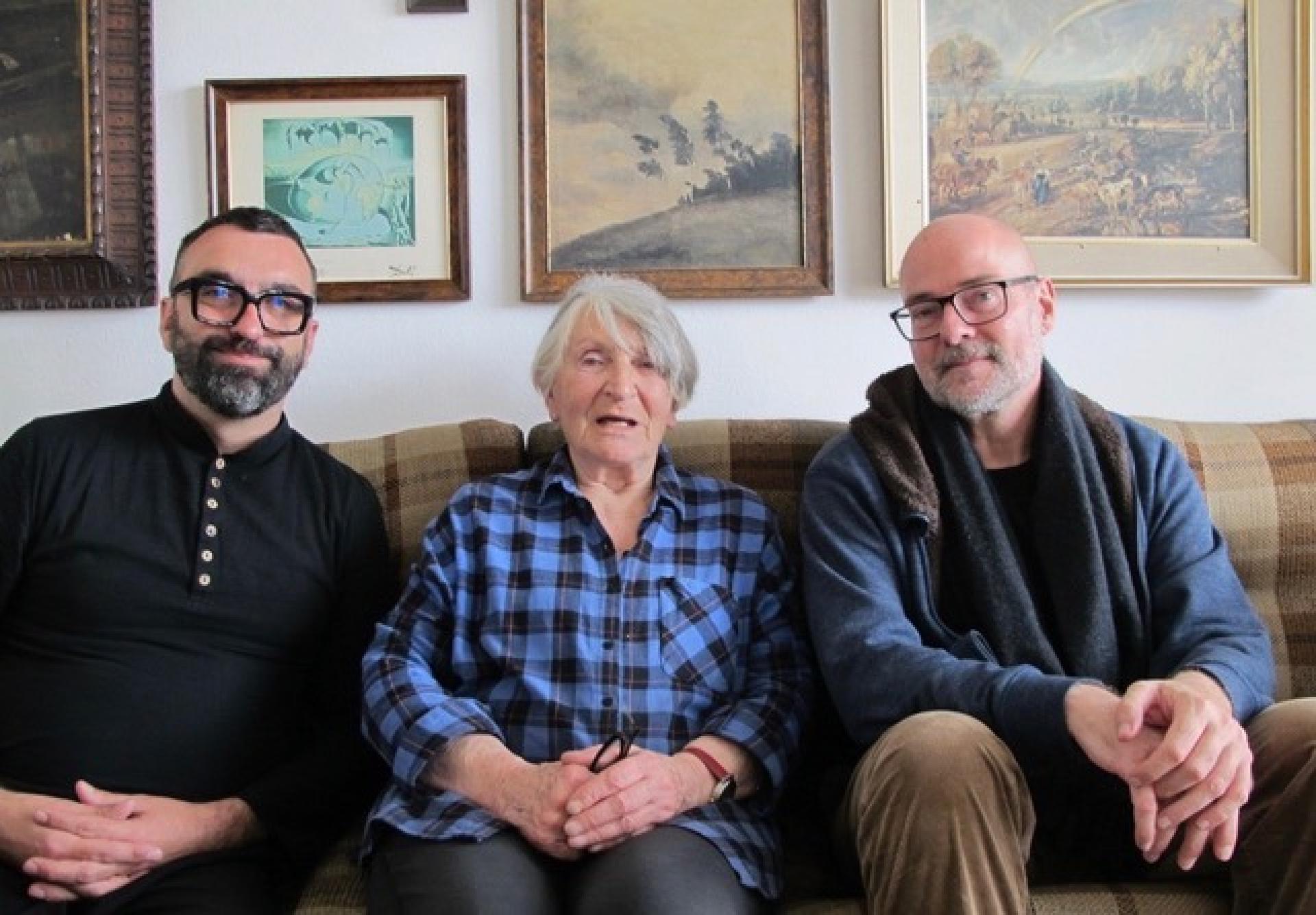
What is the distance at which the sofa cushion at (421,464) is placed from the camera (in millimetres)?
1800

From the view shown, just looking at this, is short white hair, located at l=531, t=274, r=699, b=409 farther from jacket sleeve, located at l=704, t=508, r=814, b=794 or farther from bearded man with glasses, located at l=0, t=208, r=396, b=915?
bearded man with glasses, located at l=0, t=208, r=396, b=915

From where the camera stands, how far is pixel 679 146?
6.77 ft

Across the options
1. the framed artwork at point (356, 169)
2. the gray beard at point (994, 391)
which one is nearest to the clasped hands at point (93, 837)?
the framed artwork at point (356, 169)

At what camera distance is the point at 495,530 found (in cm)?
158

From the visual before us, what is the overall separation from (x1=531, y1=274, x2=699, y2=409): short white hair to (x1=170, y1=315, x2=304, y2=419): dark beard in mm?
405

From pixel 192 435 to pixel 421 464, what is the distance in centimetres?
37

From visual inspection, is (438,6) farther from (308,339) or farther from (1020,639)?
(1020,639)

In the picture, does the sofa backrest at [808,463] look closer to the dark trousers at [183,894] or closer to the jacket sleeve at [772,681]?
the jacket sleeve at [772,681]

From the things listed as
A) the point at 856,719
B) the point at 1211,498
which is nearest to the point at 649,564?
the point at 856,719

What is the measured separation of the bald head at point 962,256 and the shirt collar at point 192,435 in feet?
3.27

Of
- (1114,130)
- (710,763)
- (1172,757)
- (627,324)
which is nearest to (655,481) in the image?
(627,324)

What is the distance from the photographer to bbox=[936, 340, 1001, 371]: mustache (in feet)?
5.25

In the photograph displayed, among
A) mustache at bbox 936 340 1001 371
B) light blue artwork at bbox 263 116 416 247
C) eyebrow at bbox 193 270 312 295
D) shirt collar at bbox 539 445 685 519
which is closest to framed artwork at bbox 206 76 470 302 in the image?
light blue artwork at bbox 263 116 416 247

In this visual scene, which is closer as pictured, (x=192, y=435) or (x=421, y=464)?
(x=192, y=435)
